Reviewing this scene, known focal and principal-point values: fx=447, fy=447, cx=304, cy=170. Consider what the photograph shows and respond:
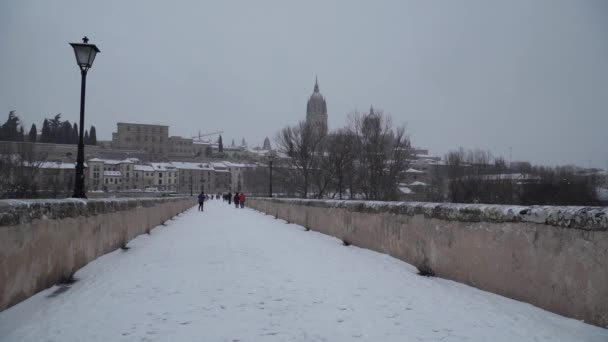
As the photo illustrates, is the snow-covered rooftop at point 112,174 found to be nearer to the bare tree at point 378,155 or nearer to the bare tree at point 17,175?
the bare tree at point 17,175

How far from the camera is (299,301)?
4.97 m

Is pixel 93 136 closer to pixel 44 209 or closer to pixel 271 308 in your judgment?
pixel 44 209

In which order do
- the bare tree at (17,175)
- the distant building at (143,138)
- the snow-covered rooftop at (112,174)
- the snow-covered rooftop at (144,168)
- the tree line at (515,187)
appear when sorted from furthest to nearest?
the distant building at (143,138)
the snow-covered rooftop at (144,168)
the snow-covered rooftop at (112,174)
the tree line at (515,187)
the bare tree at (17,175)

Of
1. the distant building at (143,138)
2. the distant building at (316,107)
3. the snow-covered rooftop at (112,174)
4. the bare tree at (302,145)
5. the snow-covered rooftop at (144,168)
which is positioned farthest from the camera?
the distant building at (143,138)

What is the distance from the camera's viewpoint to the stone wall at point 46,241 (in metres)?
4.36

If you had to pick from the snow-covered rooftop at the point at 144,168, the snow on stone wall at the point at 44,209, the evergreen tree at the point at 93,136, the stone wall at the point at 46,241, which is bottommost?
the stone wall at the point at 46,241

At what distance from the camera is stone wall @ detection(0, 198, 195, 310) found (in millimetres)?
4361

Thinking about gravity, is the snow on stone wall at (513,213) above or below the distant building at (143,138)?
below

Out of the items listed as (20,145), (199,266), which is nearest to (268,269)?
(199,266)

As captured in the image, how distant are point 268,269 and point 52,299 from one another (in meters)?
3.06

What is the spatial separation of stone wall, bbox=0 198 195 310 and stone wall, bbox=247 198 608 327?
5.13 metres

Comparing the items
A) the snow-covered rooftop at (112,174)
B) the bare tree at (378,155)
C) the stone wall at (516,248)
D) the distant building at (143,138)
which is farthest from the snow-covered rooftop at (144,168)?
the stone wall at (516,248)

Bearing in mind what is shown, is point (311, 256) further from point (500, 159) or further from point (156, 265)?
point (500, 159)

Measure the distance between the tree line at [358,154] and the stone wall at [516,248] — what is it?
134 ft
